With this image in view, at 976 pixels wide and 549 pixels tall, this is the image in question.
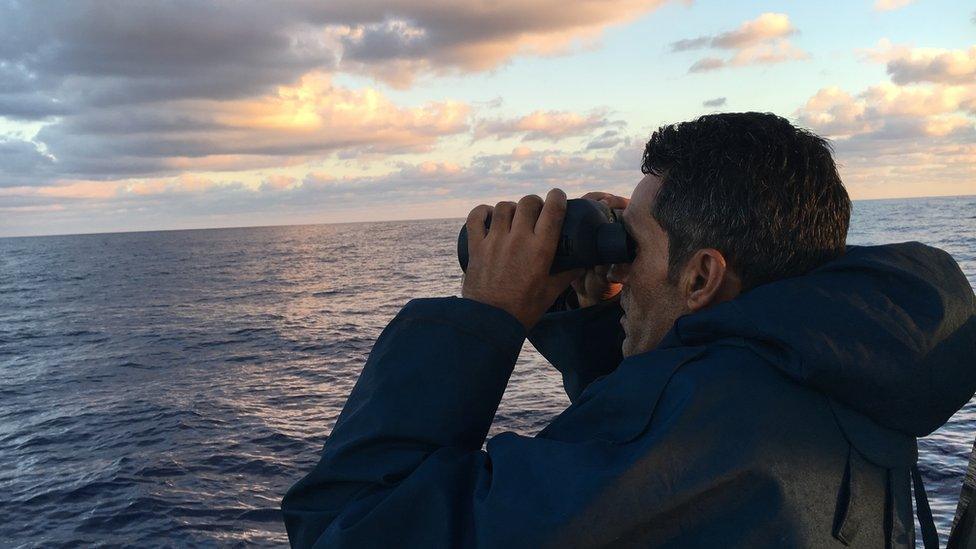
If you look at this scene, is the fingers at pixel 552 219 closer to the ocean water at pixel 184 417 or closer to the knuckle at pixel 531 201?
the knuckle at pixel 531 201

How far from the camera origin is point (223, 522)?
8562mm

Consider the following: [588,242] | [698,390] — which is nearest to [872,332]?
[698,390]

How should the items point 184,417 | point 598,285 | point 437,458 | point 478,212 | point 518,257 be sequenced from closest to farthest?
point 437,458 < point 518,257 < point 478,212 < point 598,285 < point 184,417

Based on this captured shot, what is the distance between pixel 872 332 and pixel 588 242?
0.67 meters

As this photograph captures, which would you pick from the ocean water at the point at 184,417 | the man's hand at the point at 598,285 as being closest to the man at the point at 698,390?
the man's hand at the point at 598,285

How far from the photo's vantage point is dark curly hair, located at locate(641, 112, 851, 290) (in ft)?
5.32

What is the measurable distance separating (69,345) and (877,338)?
2644cm

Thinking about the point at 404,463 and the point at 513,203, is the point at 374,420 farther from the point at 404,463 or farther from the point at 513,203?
the point at 513,203

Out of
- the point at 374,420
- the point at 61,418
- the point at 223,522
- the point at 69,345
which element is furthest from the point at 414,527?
the point at 69,345

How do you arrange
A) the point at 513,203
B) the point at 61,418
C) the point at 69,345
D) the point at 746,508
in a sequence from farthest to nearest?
the point at 69,345
the point at 61,418
the point at 513,203
the point at 746,508

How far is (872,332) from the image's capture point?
4.50 feet

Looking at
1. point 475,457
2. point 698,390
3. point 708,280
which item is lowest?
point 475,457

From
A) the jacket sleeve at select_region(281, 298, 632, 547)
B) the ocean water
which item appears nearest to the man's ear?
the jacket sleeve at select_region(281, 298, 632, 547)

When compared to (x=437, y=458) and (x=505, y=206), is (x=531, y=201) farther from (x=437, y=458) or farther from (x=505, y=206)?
(x=437, y=458)
